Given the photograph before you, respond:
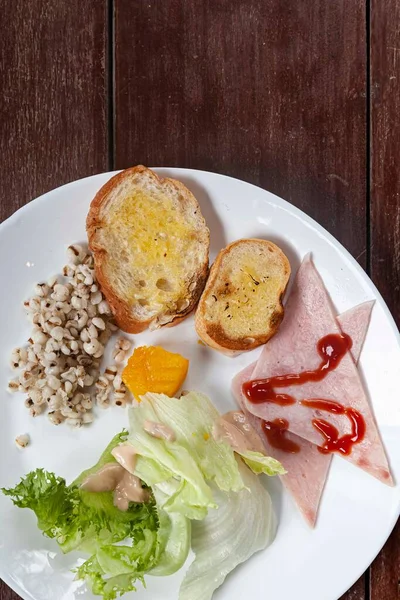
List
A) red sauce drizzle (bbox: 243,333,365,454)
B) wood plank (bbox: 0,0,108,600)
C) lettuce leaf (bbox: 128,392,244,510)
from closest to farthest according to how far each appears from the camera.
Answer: lettuce leaf (bbox: 128,392,244,510)
red sauce drizzle (bbox: 243,333,365,454)
wood plank (bbox: 0,0,108,600)

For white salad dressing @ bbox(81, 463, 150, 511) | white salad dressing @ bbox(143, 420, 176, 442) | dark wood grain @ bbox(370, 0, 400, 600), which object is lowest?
white salad dressing @ bbox(81, 463, 150, 511)

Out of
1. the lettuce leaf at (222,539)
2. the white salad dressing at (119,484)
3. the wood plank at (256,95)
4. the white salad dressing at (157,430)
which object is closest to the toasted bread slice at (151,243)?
the wood plank at (256,95)

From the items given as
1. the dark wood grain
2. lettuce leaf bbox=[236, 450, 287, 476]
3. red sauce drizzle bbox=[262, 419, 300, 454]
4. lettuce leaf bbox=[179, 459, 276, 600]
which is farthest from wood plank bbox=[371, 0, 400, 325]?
lettuce leaf bbox=[179, 459, 276, 600]

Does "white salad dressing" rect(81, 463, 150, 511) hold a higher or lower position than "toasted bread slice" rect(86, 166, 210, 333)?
lower

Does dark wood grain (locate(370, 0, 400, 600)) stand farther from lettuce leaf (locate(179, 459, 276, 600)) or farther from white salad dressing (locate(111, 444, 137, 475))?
white salad dressing (locate(111, 444, 137, 475))

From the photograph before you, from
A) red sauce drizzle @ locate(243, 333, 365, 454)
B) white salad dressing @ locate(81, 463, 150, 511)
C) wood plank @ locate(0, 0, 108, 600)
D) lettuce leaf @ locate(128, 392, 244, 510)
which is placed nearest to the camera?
lettuce leaf @ locate(128, 392, 244, 510)

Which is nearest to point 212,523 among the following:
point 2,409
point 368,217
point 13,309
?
point 2,409

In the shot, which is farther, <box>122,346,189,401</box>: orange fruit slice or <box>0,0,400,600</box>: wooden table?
<box>0,0,400,600</box>: wooden table

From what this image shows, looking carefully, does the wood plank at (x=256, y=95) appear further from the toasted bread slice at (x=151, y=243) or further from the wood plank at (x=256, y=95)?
the toasted bread slice at (x=151, y=243)
